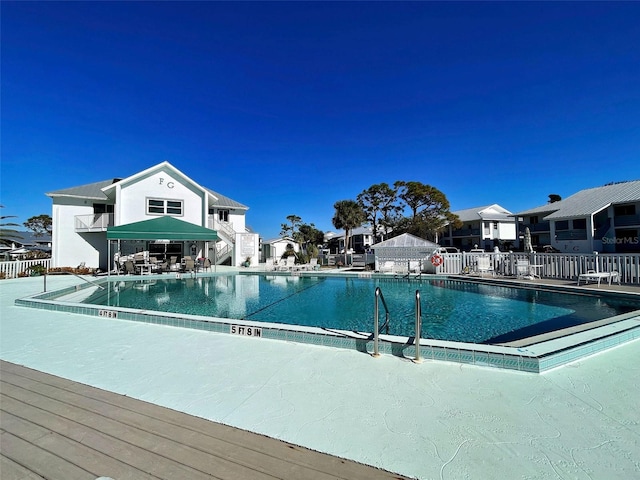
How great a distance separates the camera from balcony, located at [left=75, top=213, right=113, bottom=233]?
715 inches

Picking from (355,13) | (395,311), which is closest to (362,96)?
(355,13)

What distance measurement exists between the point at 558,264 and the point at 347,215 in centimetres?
2275

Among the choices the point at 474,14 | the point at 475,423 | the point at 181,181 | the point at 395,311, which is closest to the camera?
the point at 475,423

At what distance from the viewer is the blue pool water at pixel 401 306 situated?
6.34 m

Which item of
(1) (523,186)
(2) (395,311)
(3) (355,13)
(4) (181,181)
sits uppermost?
(3) (355,13)

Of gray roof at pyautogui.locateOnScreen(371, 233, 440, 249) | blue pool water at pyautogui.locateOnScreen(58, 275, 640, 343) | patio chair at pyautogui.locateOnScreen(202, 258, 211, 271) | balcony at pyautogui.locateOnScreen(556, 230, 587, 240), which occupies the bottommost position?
blue pool water at pyautogui.locateOnScreen(58, 275, 640, 343)

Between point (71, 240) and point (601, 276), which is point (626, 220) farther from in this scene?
point (71, 240)

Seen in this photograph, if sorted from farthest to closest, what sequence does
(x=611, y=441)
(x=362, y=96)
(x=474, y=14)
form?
(x=362, y=96), (x=474, y=14), (x=611, y=441)

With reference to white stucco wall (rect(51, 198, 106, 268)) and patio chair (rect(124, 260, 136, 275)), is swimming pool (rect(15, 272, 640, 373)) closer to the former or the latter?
patio chair (rect(124, 260, 136, 275))

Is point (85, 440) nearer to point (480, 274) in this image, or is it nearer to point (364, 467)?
point (364, 467)

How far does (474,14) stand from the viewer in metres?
11.5

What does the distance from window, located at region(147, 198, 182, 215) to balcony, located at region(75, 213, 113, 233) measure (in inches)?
96.2

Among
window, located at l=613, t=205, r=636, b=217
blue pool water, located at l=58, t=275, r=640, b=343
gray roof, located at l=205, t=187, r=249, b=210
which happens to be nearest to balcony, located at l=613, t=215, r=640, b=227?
window, located at l=613, t=205, r=636, b=217

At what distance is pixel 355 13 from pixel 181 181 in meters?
15.0
